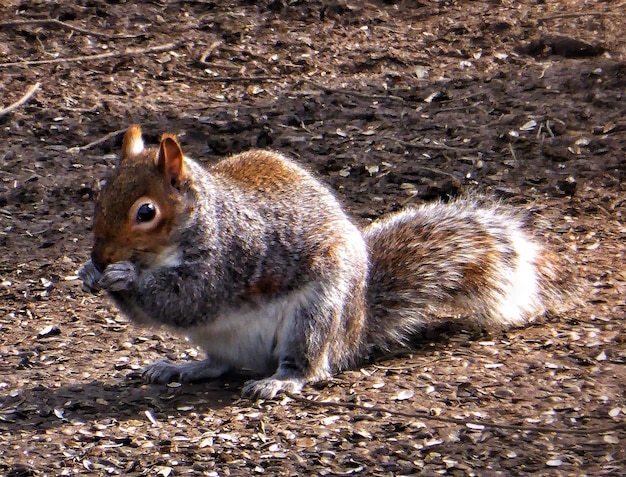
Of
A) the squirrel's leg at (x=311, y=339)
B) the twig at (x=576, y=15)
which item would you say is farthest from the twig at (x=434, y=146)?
the squirrel's leg at (x=311, y=339)

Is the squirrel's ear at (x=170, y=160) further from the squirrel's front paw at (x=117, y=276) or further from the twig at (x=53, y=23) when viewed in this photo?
the twig at (x=53, y=23)

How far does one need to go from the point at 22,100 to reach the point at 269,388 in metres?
2.97

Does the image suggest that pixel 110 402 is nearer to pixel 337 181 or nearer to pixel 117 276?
pixel 117 276

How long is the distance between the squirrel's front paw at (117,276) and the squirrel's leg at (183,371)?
19.4 inches

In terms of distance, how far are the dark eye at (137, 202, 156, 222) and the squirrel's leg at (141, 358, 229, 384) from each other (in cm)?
59

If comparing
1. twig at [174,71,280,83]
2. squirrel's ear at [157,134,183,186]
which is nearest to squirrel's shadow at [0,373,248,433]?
squirrel's ear at [157,134,183,186]

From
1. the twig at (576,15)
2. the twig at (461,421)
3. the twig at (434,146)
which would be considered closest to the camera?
the twig at (461,421)

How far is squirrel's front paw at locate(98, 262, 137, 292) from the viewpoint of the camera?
2.93 m

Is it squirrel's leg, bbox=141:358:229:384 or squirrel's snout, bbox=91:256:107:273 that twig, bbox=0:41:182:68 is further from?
squirrel's snout, bbox=91:256:107:273

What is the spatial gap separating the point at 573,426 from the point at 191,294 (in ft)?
3.65

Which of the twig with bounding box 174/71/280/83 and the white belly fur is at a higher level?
the twig with bounding box 174/71/280/83

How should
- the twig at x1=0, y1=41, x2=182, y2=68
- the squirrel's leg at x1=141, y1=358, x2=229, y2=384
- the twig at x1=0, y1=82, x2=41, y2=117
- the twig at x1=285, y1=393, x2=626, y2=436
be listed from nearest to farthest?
the twig at x1=285, y1=393, x2=626, y2=436
the squirrel's leg at x1=141, y1=358, x2=229, y2=384
the twig at x1=0, y1=82, x2=41, y2=117
the twig at x1=0, y1=41, x2=182, y2=68

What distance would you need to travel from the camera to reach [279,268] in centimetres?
323

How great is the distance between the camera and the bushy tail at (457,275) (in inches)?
139
